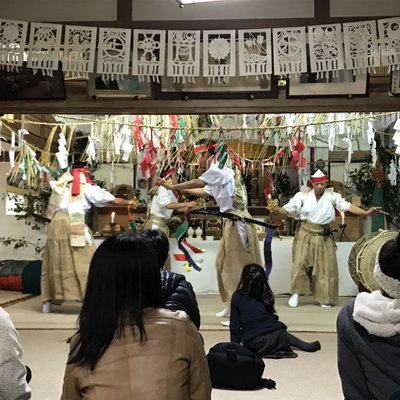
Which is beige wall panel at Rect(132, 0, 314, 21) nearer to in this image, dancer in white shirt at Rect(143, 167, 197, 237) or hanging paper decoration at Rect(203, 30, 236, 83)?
hanging paper decoration at Rect(203, 30, 236, 83)

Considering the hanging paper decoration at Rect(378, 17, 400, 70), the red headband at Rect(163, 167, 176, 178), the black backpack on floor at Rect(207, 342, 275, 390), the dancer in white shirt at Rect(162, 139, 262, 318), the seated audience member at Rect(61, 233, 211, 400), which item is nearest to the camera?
the seated audience member at Rect(61, 233, 211, 400)

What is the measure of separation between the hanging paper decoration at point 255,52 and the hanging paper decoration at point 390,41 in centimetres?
71

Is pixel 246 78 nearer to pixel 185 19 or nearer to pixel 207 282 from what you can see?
pixel 185 19

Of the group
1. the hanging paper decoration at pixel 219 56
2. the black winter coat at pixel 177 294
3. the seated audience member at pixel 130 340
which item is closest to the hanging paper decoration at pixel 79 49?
the hanging paper decoration at pixel 219 56

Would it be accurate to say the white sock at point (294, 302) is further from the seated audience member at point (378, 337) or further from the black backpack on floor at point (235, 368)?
the seated audience member at point (378, 337)

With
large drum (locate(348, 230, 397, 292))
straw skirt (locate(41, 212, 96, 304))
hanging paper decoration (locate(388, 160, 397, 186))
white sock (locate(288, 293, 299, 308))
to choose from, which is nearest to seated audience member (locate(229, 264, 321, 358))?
large drum (locate(348, 230, 397, 292))

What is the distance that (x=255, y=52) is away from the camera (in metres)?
3.97

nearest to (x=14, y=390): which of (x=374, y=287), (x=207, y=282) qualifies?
(x=374, y=287)

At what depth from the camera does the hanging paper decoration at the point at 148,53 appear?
3963mm

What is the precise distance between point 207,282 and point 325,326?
2620 mm

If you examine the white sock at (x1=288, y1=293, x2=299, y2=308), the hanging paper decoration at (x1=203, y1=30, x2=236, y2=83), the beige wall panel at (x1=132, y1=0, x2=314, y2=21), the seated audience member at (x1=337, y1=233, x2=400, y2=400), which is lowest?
the white sock at (x1=288, y1=293, x2=299, y2=308)

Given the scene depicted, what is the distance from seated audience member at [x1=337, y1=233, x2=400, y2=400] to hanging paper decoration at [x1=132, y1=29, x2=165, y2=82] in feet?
8.54

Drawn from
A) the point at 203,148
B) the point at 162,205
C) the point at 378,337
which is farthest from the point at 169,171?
the point at 378,337

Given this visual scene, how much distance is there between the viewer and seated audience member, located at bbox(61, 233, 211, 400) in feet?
4.79
